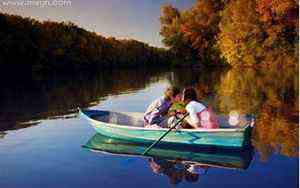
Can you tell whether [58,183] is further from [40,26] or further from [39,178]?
[40,26]

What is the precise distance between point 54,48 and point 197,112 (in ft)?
206

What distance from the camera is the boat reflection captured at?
962 centimetres

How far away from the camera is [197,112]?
36.7 ft

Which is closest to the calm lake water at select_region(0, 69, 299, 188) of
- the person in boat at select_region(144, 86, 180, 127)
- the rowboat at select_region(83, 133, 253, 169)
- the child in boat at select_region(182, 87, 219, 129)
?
the rowboat at select_region(83, 133, 253, 169)

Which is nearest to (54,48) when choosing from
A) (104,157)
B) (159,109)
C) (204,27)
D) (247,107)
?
(204,27)

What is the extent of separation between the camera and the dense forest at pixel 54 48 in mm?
61000

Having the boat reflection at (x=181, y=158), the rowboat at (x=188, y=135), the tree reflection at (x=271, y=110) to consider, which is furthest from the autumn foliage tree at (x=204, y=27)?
the boat reflection at (x=181, y=158)

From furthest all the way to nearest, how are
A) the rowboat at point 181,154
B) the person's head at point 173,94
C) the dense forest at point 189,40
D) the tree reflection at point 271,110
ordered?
the dense forest at point 189,40 → the person's head at point 173,94 → the tree reflection at point 271,110 → the rowboat at point 181,154

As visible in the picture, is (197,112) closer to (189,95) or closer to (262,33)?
(189,95)

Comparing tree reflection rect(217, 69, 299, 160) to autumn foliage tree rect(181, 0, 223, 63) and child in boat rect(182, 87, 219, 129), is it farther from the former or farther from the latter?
autumn foliage tree rect(181, 0, 223, 63)

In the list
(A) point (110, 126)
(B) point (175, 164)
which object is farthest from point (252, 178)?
(A) point (110, 126)

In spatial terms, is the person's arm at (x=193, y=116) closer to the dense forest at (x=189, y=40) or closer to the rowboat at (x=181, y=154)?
the rowboat at (x=181, y=154)

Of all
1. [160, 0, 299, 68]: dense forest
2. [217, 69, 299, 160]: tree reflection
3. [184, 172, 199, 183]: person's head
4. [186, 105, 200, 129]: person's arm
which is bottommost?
[184, 172, 199, 183]: person's head

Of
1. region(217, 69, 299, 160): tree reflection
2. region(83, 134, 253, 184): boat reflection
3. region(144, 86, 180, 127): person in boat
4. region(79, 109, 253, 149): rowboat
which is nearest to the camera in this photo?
region(83, 134, 253, 184): boat reflection
